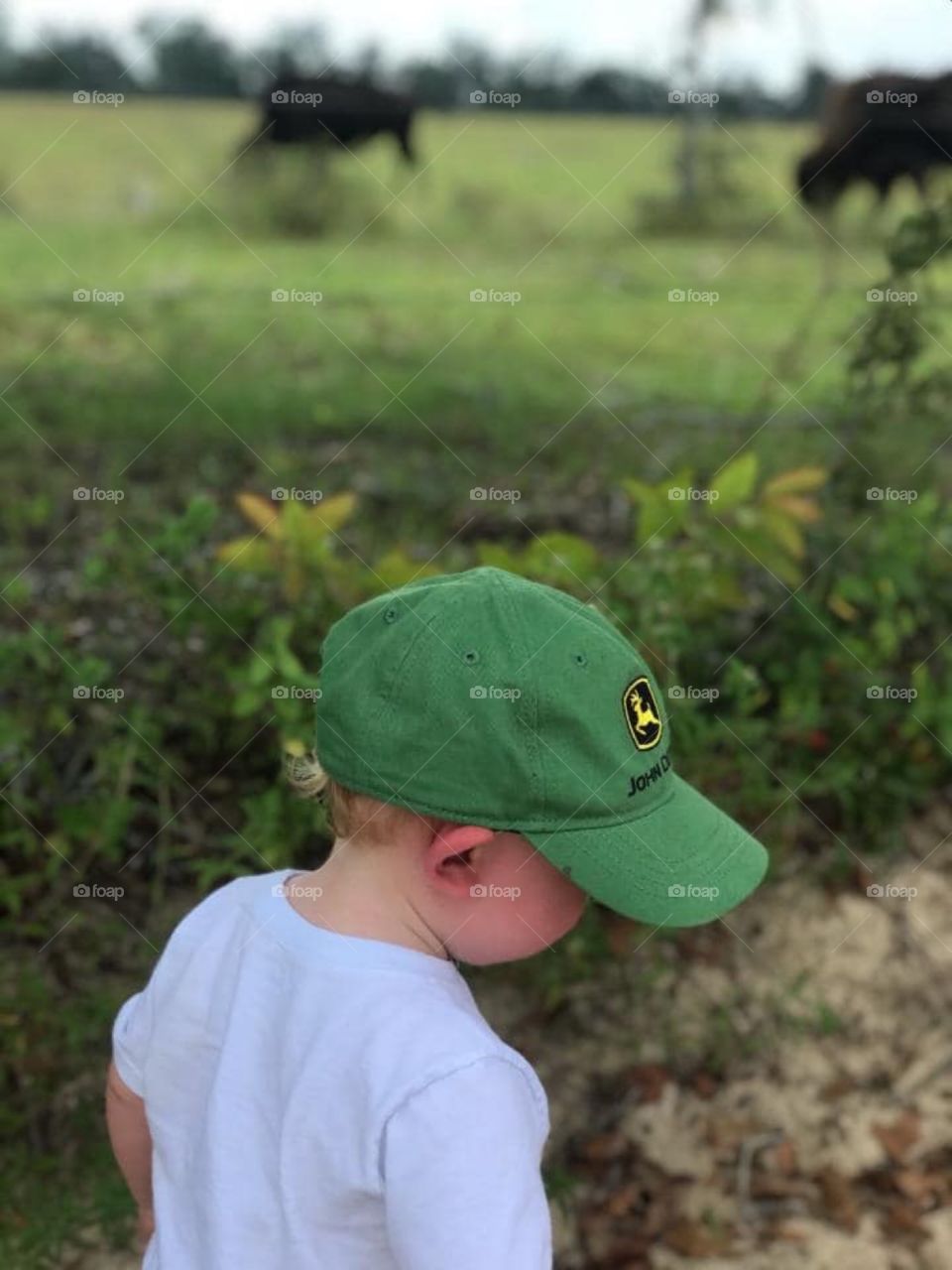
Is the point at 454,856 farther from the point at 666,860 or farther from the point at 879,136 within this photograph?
the point at 879,136

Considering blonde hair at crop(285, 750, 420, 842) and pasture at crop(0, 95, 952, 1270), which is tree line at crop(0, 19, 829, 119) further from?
blonde hair at crop(285, 750, 420, 842)

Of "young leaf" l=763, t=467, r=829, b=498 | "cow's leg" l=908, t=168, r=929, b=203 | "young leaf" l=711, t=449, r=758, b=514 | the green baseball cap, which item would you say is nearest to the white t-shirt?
the green baseball cap

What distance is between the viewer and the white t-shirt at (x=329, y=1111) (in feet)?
3.53

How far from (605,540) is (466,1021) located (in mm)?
2683

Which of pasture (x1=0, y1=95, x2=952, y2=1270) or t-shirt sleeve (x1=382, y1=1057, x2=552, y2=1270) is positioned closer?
t-shirt sleeve (x1=382, y1=1057, x2=552, y2=1270)

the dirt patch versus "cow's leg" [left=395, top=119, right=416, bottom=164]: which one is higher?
"cow's leg" [left=395, top=119, right=416, bottom=164]

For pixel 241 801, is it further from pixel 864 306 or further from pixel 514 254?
pixel 514 254

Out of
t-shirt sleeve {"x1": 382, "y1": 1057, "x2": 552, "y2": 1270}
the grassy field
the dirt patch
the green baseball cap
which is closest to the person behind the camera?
t-shirt sleeve {"x1": 382, "y1": 1057, "x2": 552, "y2": 1270}

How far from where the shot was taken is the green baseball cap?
3.97 ft

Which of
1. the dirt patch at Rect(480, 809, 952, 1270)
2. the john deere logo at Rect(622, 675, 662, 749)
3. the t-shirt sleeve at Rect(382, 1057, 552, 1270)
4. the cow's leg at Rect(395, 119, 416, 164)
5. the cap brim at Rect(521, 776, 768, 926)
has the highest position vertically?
the john deere logo at Rect(622, 675, 662, 749)

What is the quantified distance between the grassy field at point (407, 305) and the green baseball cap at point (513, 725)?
2016mm

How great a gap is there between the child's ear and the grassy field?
2136 millimetres

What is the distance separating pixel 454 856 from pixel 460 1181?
0.29 metres

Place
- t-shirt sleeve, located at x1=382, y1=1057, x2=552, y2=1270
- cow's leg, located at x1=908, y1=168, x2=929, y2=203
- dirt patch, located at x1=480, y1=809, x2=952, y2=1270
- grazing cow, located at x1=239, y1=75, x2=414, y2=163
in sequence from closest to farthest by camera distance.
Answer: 1. t-shirt sleeve, located at x1=382, y1=1057, x2=552, y2=1270
2. dirt patch, located at x1=480, y1=809, x2=952, y2=1270
3. cow's leg, located at x1=908, y1=168, x2=929, y2=203
4. grazing cow, located at x1=239, y1=75, x2=414, y2=163
